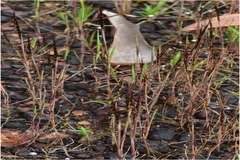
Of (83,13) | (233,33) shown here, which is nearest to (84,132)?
(83,13)

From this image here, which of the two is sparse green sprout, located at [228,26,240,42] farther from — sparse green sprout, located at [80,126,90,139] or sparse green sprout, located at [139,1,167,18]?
sparse green sprout, located at [80,126,90,139]

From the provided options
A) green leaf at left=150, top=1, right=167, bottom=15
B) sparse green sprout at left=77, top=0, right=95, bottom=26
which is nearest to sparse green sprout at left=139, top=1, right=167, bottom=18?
green leaf at left=150, top=1, right=167, bottom=15

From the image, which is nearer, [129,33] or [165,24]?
[129,33]

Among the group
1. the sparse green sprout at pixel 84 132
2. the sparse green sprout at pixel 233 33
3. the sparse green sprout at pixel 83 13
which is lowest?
the sparse green sprout at pixel 84 132

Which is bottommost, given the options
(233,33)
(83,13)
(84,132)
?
(84,132)

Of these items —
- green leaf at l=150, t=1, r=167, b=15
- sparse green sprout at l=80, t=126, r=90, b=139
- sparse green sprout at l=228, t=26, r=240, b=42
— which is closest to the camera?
sparse green sprout at l=80, t=126, r=90, b=139

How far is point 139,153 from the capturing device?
2.17 m

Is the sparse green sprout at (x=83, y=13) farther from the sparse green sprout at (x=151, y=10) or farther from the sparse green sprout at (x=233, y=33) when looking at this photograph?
the sparse green sprout at (x=233, y=33)

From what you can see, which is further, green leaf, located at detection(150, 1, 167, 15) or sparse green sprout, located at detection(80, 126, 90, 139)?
green leaf, located at detection(150, 1, 167, 15)

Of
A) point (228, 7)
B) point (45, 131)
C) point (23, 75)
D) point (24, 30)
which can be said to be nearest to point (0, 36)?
point (24, 30)

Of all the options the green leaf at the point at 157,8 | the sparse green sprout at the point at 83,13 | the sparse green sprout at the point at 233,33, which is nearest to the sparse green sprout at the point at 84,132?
the sparse green sprout at the point at 83,13

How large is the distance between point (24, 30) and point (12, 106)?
0.70 meters

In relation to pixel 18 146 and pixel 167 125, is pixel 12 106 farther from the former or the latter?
pixel 167 125

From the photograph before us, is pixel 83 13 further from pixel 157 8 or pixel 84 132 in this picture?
pixel 84 132
